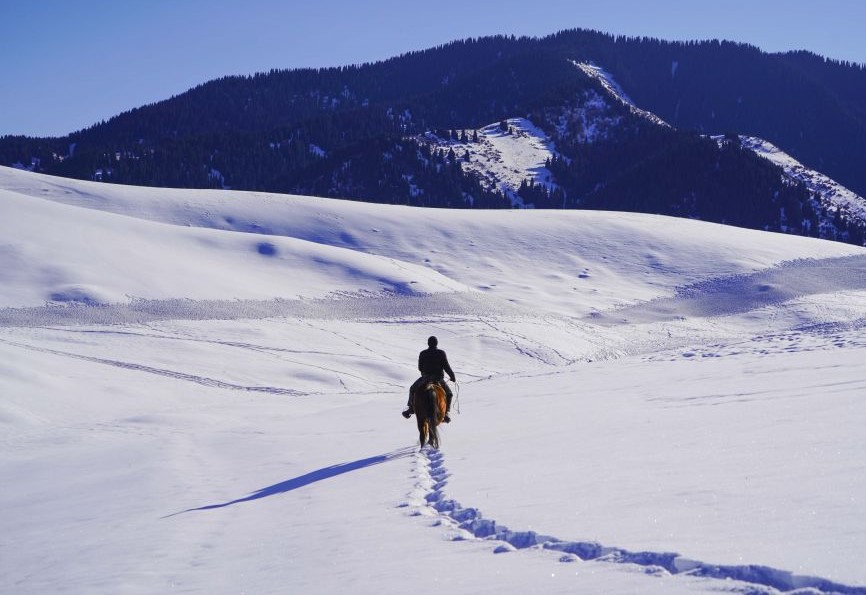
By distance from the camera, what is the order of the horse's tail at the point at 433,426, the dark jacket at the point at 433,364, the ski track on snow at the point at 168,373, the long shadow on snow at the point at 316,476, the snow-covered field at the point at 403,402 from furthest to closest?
the ski track on snow at the point at 168,373
the dark jacket at the point at 433,364
the horse's tail at the point at 433,426
the long shadow on snow at the point at 316,476
the snow-covered field at the point at 403,402

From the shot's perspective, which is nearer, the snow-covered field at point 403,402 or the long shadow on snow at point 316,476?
the snow-covered field at point 403,402

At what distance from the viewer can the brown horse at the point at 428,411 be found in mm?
13711

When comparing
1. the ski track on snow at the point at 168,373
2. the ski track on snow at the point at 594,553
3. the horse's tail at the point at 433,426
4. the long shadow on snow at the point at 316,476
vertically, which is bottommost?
the ski track on snow at the point at 168,373

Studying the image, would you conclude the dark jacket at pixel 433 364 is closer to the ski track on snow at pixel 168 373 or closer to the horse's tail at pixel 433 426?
the horse's tail at pixel 433 426

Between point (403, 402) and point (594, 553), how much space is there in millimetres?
15407

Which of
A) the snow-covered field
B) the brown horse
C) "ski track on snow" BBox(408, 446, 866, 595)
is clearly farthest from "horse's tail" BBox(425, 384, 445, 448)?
"ski track on snow" BBox(408, 446, 866, 595)

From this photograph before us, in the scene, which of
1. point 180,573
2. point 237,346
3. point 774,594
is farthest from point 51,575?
point 237,346

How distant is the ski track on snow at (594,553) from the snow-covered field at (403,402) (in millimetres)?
25

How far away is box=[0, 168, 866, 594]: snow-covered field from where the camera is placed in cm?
712

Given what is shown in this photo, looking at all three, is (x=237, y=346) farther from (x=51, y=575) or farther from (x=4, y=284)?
(x=51, y=575)

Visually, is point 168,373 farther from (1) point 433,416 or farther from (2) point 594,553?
(2) point 594,553

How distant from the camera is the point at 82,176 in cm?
18925

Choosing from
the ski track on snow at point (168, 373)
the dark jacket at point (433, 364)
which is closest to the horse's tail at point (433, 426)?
the dark jacket at point (433, 364)

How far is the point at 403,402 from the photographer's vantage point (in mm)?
21922
